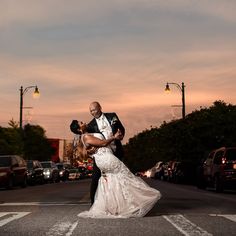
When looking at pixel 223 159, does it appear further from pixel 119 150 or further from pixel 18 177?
pixel 119 150

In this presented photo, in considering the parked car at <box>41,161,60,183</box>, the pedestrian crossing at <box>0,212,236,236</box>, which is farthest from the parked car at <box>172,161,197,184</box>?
the pedestrian crossing at <box>0,212,236,236</box>

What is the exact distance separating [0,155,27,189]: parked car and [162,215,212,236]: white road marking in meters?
19.5

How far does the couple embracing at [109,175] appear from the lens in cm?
1013

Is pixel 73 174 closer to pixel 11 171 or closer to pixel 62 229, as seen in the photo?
pixel 11 171

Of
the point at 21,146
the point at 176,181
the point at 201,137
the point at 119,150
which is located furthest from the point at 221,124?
the point at 119,150

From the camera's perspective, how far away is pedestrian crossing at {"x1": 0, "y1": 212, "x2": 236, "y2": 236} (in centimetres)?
827

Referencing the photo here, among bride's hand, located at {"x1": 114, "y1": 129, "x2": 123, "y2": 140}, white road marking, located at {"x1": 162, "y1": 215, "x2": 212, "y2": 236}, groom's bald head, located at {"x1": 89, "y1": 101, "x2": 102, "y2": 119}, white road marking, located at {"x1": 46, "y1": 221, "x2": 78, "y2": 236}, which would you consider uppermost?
groom's bald head, located at {"x1": 89, "y1": 101, "x2": 102, "y2": 119}

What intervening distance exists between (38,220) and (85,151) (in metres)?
1.55

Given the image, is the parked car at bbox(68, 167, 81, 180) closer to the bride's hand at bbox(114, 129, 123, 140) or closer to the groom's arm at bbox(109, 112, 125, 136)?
the groom's arm at bbox(109, 112, 125, 136)

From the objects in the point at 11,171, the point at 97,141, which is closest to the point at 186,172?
the point at 11,171

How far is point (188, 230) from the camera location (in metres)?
8.52

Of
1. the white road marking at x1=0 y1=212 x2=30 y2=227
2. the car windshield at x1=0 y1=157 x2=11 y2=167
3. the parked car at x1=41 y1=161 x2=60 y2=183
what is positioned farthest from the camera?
the parked car at x1=41 y1=161 x2=60 y2=183

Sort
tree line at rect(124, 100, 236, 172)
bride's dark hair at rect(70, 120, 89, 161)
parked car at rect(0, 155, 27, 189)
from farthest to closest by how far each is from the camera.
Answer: tree line at rect(124, 100, 236, 172)
parked car at rect(0, 155, 27, 189)
bride's dark hair at rect(70, 120, 89, 161)

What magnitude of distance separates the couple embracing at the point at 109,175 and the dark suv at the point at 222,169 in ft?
43.6
